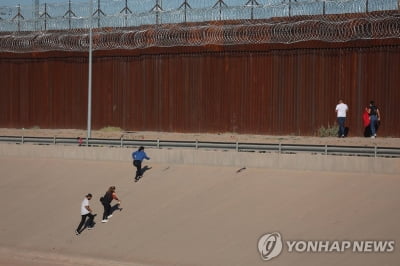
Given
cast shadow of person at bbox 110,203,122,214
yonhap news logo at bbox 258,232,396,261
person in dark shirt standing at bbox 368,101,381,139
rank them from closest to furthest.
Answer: yonhap news logo at bbox 258,232,396,261 < cast shadow of person at bbox 110,203,122,214 < person in dark shirt standing at bbox 368,101,381,139

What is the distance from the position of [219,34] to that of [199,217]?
10966mm

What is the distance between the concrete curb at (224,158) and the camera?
2372cm

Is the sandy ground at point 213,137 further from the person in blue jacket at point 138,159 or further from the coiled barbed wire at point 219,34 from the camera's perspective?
the person in blue jacket at point 138,159

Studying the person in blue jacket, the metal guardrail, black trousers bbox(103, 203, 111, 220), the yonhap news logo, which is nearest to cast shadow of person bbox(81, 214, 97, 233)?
black trousers bbox(103, 203, 111, 220)

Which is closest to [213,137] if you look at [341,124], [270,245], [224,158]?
[341,124]

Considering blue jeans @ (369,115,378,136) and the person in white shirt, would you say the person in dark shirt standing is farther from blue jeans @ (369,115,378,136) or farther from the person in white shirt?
the person in white shirt

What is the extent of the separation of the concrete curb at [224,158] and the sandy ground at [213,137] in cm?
276

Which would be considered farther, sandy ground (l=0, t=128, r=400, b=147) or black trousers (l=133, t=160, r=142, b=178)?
sandy ground (l=0, t=128, r=400, b=147)

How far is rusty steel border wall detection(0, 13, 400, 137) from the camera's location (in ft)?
98.2

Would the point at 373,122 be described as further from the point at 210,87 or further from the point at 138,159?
the point at 138,159

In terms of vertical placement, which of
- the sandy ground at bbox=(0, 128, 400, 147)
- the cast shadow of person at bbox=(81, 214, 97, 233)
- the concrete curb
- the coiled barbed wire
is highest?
the coiled barbed wire

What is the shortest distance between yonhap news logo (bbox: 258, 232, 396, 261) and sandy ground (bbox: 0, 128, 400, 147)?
795 cm

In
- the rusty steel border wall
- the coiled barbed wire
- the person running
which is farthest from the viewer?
the rusty steel border wall

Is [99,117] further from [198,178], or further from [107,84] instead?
[198,178]
